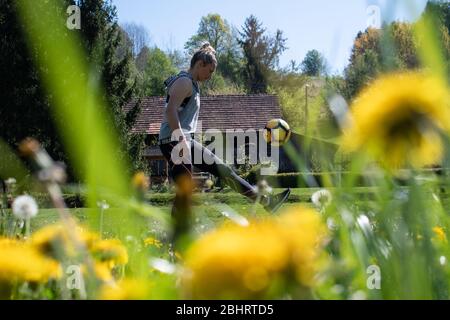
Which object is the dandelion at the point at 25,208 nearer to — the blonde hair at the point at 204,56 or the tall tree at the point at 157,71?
the blonde hair at the point at 204,56

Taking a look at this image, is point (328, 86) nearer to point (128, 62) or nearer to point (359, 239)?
point (359, 239)

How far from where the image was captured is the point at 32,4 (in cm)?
1370

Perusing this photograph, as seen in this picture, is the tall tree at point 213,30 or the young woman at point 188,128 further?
the tall tree at point 213,30

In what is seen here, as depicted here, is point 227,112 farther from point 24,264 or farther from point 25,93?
point 24,264

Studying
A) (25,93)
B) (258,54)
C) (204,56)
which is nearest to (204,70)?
(204,56)

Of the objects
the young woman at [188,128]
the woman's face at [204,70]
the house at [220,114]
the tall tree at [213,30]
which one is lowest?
the young woman at [188,128]

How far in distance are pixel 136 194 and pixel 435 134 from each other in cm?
51

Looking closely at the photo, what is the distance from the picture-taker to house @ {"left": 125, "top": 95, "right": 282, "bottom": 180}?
31.8 metres

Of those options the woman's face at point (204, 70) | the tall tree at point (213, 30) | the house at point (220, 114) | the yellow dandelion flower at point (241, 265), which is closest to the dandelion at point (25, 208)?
the yellow dandelion flower at point (241, 265)

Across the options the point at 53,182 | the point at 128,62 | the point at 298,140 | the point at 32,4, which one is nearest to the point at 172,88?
the point at 53,182

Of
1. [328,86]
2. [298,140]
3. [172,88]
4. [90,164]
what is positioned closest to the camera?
[90,164]

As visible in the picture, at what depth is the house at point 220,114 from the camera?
3175cm

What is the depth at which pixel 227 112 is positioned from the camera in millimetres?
32875

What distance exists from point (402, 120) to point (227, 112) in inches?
1268
